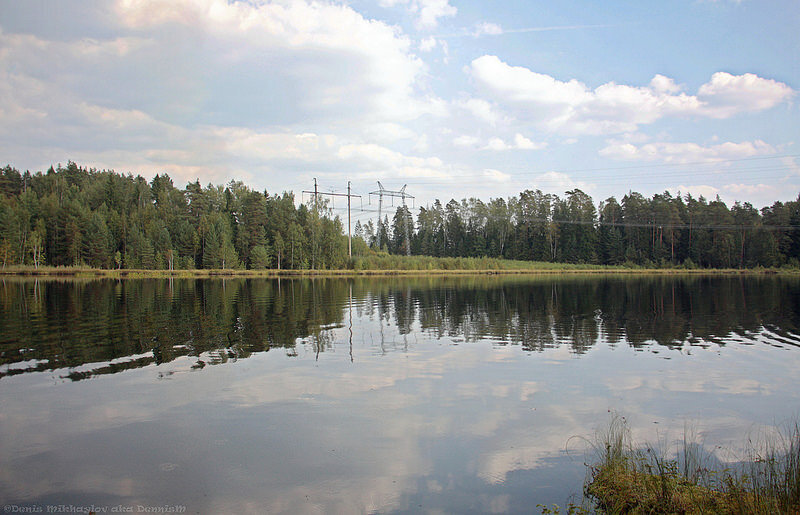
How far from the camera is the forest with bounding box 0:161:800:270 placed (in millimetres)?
93312

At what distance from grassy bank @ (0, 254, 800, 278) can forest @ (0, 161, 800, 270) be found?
180 inches

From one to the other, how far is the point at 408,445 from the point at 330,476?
1.68 metres

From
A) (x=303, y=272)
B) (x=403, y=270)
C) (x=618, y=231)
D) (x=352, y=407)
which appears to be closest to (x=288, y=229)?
(x=303, y=272)

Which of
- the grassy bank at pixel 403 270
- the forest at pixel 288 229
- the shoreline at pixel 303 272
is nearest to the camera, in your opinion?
the shoreline at pixel 303 272

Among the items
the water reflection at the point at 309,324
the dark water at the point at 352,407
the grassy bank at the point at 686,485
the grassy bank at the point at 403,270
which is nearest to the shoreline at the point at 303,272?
the grassy bank at the point at 403,270

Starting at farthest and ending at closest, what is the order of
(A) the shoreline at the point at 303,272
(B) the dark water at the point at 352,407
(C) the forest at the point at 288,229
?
(C) the forest at the point at 288,229
(A) the shoreline at the point at 303,272
(B) the dark water at the point at 352,407

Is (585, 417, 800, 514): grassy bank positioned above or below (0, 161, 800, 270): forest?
below

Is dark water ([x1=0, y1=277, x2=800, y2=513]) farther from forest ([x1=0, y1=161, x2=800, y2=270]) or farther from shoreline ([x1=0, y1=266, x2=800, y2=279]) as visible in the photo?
forest ([x1=0, y1=161, x2=800, y2=270])

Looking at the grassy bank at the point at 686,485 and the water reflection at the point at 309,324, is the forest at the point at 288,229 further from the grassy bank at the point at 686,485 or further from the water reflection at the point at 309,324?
the grassy bank at the point at 686,485

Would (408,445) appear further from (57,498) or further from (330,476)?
(57,498)

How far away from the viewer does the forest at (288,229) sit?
93.3m

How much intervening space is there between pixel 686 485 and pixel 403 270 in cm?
8678

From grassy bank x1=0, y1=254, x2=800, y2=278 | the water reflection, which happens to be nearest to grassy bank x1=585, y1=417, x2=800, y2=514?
the water reflection

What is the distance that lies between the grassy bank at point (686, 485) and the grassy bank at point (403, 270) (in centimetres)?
8117
